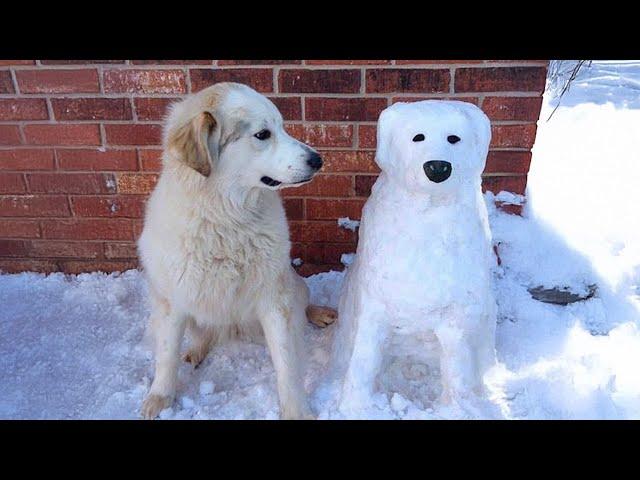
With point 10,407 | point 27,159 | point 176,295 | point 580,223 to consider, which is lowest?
point 10,407

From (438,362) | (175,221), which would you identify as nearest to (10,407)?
(175,221)

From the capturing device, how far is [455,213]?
2.04 metres

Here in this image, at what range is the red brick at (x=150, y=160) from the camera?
2.97 metres

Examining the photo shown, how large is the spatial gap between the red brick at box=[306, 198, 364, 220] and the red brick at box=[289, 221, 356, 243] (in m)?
0.05

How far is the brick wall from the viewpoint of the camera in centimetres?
275

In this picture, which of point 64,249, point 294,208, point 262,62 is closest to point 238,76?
point 262,62

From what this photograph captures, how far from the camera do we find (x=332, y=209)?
3094mm

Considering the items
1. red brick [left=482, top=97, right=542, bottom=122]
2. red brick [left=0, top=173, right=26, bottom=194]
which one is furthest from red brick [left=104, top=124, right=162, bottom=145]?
red brick [left=482, top=97, right=542, bottom=122]

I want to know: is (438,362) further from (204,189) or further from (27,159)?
(27,159)

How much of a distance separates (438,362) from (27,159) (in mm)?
2568

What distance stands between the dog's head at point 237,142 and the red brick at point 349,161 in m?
0.92

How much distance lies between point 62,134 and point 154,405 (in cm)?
171

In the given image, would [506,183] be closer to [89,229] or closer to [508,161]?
[508,161]

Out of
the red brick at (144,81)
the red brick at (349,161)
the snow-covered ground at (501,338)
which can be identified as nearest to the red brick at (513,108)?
the snow-covered ground at (501,338)
